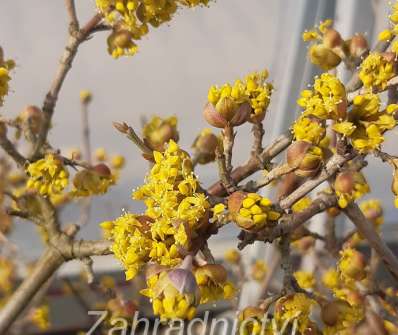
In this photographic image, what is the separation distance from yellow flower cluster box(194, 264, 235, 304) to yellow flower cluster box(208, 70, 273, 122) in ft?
0.66

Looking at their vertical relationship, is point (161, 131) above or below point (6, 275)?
below

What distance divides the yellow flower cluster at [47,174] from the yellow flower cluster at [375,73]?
45 cm

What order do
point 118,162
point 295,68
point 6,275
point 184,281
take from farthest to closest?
point 295,68 < point 6,275 < point 118,162 < point 184,281


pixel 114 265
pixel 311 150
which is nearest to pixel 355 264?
pixel 311 150

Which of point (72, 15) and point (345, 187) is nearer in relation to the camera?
point (345, 187)

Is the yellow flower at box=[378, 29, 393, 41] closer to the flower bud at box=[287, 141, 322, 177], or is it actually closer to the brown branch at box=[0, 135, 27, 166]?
the flower bud at box=[287, 141, 322, 177]

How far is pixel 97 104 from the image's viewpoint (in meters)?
2.40

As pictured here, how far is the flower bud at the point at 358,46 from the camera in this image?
85cm

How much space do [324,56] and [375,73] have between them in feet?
0.68

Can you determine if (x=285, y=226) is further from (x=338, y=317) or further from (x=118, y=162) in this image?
(x=118, y=162)

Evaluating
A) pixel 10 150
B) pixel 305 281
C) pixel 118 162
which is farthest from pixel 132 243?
pixel 118 162

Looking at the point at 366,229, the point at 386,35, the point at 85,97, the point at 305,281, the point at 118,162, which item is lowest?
the point at 366,229

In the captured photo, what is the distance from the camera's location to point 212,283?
0.58 metres

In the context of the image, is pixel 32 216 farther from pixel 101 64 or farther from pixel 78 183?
pixel 101 64
